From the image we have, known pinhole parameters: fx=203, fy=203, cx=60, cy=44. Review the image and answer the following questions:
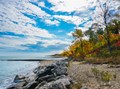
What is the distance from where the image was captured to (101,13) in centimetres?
4178

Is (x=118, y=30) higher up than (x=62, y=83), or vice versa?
(x=118, y=30)

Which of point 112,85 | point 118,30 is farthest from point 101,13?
point 118,30

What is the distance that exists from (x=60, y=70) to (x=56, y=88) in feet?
30.4

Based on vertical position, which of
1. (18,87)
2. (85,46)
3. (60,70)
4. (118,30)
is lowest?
(18,87)

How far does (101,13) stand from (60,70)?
23.0 metres

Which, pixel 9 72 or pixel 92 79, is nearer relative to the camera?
pixel 92 79

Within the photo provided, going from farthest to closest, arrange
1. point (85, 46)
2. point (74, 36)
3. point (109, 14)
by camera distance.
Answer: point (85, 46) → point (74, 36) → point (109, 14)

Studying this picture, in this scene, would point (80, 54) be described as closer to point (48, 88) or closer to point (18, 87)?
point (18, 87)

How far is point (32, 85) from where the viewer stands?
18.8 meters

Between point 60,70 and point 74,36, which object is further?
point 74,36

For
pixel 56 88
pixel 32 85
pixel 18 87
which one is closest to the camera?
pixel 56 88

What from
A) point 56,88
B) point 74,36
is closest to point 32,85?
point 56,88

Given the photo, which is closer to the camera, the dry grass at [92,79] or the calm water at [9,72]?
the dry grass at [92,79]

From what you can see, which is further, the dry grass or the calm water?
the calm water
